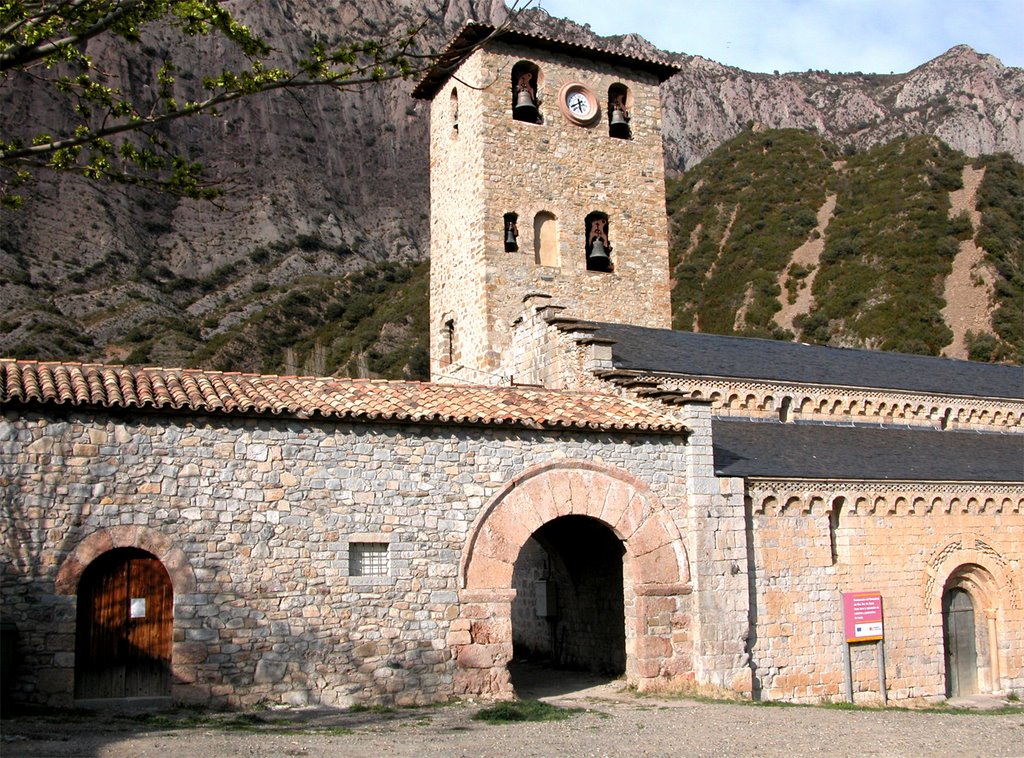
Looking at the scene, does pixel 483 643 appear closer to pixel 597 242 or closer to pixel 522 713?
pixel 522 713

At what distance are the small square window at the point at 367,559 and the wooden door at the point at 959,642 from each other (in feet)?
30.8

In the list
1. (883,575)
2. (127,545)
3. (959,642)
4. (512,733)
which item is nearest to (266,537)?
(127,545)

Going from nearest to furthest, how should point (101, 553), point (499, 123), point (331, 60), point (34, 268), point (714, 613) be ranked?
point (331, 60) < point (101, 553) < point (714, 613) < point (499, 123) < point (34, 268)

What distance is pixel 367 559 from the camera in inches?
469

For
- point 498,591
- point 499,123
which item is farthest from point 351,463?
point 499,123

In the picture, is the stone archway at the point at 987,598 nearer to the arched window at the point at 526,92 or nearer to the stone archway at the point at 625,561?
the stone archway at the point at 625,561

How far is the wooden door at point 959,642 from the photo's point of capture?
1589 cm

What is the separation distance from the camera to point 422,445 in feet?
40.4

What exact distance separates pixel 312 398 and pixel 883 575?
9.01m

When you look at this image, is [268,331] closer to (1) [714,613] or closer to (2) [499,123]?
(2) [499,123]

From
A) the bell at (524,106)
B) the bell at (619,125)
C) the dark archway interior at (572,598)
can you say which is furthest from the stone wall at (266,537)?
the bell at (619,125)

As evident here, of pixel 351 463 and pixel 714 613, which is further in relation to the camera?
pixel 714 613

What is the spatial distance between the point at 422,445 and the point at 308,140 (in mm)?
58494

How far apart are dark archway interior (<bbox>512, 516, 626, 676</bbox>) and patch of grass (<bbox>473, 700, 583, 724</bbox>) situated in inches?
132
